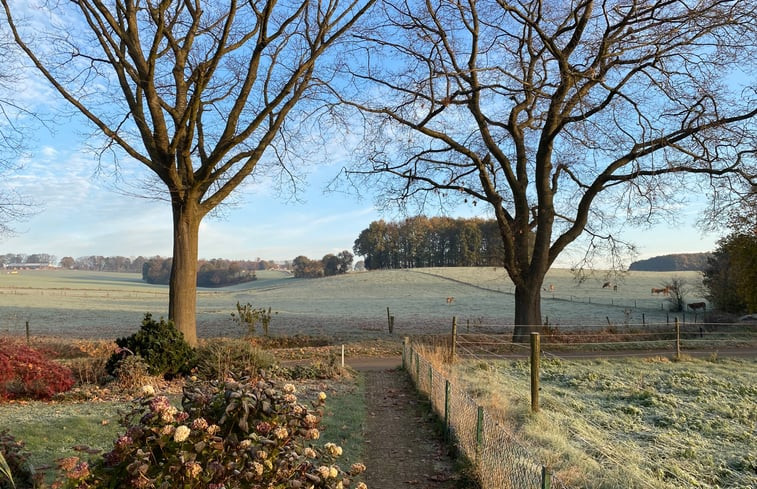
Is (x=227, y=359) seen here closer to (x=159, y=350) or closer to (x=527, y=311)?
(x=159, y=350)

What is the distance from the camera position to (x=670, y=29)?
17266 mm

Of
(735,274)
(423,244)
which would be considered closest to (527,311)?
(735,274)

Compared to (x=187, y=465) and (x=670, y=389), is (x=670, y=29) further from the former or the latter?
(x=187, y=465)

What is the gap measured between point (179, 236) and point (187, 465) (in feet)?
46.0

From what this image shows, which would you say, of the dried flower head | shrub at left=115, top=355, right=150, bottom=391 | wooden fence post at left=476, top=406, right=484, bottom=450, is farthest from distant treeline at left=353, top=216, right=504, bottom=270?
the dried flower head

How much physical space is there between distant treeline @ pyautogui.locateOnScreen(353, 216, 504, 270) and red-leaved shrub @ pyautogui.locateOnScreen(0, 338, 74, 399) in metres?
95.2

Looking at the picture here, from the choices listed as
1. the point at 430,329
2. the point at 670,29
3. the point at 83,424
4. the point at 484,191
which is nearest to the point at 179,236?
the point at 83,424

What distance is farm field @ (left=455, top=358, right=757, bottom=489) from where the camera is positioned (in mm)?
6020

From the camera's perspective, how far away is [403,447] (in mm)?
7660

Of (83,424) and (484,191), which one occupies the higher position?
(484,191)

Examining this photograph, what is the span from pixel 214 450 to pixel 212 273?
126706 millimetres

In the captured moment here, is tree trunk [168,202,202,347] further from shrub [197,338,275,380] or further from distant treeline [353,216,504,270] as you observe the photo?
distant treeline [353,216,504,270]

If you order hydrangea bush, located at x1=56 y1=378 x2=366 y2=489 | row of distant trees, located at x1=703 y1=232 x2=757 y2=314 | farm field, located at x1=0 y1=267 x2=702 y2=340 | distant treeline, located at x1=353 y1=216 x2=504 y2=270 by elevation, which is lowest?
farm field, located at x1=0 y1=267 x2=702 y2=340

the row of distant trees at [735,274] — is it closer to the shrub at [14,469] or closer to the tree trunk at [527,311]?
the tree trunk at [527,311]
